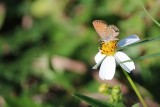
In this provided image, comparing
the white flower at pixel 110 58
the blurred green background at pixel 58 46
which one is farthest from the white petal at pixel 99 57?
the blurred green background at pixel 58 46

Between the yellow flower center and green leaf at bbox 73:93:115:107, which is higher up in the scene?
the yellow flower center

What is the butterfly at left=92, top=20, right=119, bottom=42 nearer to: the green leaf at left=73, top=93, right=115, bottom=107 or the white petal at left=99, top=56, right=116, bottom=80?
the white petal at left=99, top=56, right=116, bottom=80

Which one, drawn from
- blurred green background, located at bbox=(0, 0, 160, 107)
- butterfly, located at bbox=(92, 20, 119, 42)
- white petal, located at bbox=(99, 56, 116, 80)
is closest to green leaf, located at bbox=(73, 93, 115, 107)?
white petal, located at bbox=(99, 56, 116, 80)

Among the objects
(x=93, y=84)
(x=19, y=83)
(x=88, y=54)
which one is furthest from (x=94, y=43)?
(x=19, y=83)

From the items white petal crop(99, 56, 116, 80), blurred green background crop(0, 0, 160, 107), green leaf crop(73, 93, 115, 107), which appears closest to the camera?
green leaf crop(73, 93, 115, 107)

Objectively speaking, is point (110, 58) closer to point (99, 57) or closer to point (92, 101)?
point (99, 57)

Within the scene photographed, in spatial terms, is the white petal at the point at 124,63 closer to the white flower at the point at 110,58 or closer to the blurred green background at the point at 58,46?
the white flower at the point at 110,58

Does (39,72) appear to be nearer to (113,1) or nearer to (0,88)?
(0,88)
